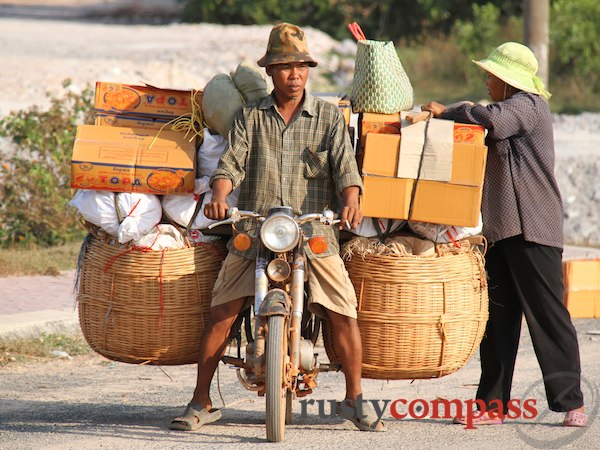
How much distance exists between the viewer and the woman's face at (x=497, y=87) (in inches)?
205

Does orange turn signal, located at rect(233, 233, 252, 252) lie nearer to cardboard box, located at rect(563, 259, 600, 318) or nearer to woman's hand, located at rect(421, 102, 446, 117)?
woman's hand, located at rect(421, 102, 446, 117)

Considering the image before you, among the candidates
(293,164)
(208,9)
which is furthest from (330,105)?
(208,9)

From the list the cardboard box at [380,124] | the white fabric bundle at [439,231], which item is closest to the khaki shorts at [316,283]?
the white fabric bundle at [439,231]

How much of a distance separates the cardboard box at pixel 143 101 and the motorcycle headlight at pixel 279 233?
35.9 inches

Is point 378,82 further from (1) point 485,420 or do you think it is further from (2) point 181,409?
(2) point 181,409

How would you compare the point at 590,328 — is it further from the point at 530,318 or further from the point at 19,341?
the point at 19,341

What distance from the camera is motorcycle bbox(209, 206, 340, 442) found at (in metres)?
4.57

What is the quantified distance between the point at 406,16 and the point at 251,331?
21.0m

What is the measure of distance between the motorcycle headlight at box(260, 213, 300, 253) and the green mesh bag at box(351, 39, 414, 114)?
0.86 meters

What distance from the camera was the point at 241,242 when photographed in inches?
185

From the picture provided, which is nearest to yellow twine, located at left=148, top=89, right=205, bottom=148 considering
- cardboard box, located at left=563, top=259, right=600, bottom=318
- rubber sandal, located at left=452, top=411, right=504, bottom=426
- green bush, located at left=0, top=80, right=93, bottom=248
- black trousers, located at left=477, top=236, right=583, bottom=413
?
black trousers, located at left=477, top=236, right=583, bottom=413

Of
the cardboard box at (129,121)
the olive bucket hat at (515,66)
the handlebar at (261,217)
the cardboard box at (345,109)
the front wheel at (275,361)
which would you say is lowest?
the front wheel at (275,361)

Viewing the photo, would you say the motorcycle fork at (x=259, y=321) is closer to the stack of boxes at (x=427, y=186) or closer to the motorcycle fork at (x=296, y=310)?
the motorcycle fork at (x=296, y=310)

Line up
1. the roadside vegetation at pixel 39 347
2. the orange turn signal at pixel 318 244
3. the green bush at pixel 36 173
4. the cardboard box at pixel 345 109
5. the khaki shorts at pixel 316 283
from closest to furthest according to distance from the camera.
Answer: the orange turn signal at pixel 318 244 → the khaki shorts at pixel 316 283 → the cardboard box at pixel 345 109 → the roadside vegetation at pixel 39 347 → the green bush at pixel 36 173
